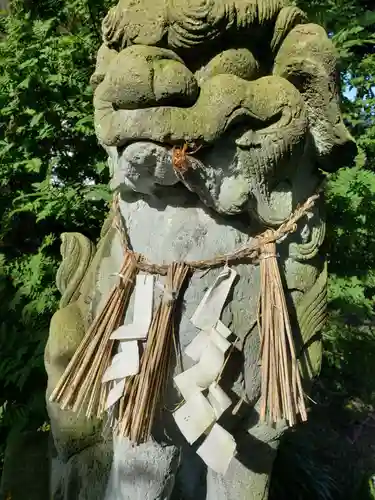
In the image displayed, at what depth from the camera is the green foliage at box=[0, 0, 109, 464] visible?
1994mm

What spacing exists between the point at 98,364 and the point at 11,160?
138 centimetres

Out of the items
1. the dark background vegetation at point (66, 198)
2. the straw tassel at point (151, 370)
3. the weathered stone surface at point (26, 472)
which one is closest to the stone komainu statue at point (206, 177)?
the straw tassel at point (151, 370)

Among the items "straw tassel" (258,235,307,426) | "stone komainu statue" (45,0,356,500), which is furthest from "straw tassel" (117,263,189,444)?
"straw tassel" (258,235,307,426)

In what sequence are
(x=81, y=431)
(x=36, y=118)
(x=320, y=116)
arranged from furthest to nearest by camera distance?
(x=36, y=118), (x=81, y=431), (x=320, y=116)

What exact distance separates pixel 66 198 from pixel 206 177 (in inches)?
48.0

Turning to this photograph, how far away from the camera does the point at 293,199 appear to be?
100 centimetres

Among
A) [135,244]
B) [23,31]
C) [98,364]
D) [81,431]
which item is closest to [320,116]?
[135,244]

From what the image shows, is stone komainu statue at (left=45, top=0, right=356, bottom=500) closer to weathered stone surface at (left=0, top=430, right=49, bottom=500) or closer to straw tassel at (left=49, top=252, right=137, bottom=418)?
straw tassel at (left=49, top=252, right=137, bottom=418)

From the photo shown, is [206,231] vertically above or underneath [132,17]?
underneath

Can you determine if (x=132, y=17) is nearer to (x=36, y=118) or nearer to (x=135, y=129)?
(x=135, y=129)

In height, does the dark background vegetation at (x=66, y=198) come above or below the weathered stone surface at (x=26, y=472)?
above

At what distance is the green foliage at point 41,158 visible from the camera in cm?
199

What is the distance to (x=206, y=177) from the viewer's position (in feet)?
2.98

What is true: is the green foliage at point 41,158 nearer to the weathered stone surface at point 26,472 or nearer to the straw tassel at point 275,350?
the weathered stone surface at point 26,472
